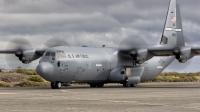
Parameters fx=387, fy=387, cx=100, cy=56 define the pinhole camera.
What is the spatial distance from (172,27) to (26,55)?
17293 millimetres

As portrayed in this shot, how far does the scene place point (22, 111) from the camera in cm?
1310

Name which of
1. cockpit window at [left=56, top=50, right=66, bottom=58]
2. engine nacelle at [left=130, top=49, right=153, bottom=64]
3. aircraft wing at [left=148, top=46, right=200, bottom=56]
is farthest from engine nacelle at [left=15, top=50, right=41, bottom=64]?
aircraft wing at [left=148, top=46, right=200, bottom=56]

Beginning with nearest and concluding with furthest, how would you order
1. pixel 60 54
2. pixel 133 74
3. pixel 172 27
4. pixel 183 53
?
pixel 60 54 → pixel 183 53 → pixel 133 74 → pixel 172 27

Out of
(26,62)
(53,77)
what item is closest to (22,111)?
(53,77)

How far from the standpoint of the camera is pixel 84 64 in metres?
35.0

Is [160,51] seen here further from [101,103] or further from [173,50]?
[101,103]

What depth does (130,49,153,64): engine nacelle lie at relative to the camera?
37.5 m

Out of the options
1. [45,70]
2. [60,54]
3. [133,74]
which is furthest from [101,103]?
[133,74]

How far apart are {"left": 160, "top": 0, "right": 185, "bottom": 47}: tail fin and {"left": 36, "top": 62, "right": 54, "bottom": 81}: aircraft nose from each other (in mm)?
17263

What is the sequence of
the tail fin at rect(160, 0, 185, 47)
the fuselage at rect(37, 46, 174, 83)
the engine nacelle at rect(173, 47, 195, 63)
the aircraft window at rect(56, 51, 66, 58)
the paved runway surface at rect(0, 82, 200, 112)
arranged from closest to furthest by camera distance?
the paved runway surface at rect(0, 82, 200, 112), the fuselage at rect(37, 46, 174, 83), the aircraft window at rect(56, 51, 66, 58), the engine nacelle at rect(173, 47, 195, 63), the tail fin at rect(160, 0, 185, 47)

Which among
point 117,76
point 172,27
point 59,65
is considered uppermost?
point 172,27

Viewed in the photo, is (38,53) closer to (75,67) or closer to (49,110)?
(75,67)

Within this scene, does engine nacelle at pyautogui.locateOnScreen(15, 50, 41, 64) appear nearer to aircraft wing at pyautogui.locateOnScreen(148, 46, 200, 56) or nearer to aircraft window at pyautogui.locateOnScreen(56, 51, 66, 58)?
aircraft window at pyautogui.locateOnScreen(56, 51, 66, 58)

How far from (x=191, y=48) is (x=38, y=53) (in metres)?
15.9
